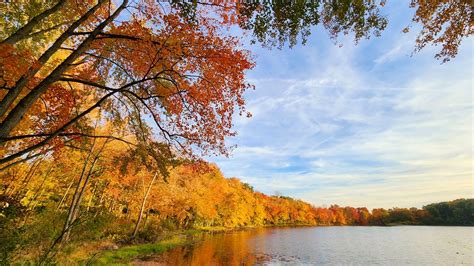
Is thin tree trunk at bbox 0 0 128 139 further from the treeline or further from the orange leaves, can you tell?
the treeline

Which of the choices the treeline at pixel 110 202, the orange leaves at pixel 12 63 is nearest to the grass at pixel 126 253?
the treeline at pixel 110 202

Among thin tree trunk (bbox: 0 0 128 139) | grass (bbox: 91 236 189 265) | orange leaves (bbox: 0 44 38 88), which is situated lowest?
grass (bbox: 91 236 189 265)

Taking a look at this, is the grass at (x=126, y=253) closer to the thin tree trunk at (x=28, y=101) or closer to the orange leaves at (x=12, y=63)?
the orange leaves at (x=12, y=63)

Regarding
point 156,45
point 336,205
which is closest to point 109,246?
point 156,45

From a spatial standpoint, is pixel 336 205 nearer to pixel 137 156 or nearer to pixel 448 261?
pixel 448 261

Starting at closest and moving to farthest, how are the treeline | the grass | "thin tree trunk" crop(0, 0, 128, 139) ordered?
"thin tree trunk" crop(0, 0, 128, 139)
the treeline
the grass

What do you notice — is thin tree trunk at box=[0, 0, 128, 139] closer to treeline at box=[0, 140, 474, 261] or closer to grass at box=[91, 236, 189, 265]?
treeline at box=[0, 140, 474, 261]

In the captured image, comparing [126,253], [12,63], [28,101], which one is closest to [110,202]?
[126,253]

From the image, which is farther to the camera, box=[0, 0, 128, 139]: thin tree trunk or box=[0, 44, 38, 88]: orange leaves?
box=[0, 44, 38, 88]: orange leaves

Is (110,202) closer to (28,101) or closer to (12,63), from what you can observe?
(12,63)

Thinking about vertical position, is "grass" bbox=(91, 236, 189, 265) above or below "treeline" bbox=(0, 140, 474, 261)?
below

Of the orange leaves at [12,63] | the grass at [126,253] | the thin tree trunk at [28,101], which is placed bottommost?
the grass at [126,253]

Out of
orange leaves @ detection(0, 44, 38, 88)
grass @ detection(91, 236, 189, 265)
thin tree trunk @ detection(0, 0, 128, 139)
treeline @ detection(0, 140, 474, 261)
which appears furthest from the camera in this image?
grass @ detection(91, 236, 189, 265)

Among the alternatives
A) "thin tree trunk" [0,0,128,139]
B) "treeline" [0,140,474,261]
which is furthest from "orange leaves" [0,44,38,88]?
"treeline" [0,140,474,261]
